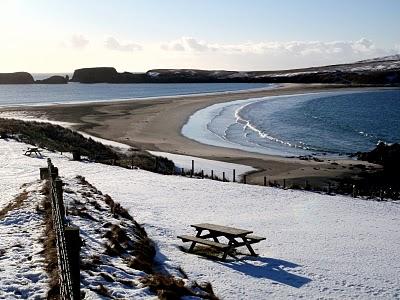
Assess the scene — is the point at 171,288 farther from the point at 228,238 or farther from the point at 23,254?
the point at 228,238

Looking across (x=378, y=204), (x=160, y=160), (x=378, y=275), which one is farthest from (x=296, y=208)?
(x=160, y=160)

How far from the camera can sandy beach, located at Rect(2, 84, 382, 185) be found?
3369 cm

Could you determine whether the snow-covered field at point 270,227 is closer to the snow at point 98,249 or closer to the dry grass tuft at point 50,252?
the snow at point 98,249

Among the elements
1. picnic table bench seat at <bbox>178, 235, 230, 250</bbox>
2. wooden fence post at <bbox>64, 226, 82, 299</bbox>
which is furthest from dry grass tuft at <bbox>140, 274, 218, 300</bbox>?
picnic table bench seat at <bbox>178, 235, 230, 250</bbox>

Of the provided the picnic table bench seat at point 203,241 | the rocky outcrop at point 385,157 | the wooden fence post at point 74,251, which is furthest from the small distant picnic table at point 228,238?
the rocky outcrop at point 385,157

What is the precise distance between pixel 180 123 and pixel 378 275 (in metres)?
51.4

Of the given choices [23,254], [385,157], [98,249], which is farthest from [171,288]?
[385,157]

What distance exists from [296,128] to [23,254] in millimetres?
52532

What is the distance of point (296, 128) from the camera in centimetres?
6119

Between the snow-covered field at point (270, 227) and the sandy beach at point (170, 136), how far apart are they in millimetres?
8356

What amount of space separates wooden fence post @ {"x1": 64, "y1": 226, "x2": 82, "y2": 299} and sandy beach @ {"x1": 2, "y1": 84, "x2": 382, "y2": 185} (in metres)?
23.0

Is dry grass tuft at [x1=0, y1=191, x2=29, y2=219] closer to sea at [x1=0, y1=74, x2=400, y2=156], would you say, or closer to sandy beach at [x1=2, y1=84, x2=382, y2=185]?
sandy beach at [x1=2, y1=84, x2=382, y2=185]

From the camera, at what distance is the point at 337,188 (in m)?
28.1

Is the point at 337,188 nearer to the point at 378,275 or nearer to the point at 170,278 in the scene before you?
the point at 378,275
